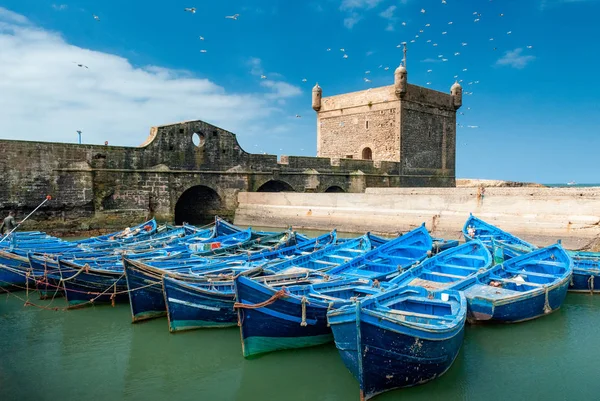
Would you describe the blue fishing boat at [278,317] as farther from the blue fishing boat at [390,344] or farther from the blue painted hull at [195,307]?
the blue painted hull at [195,307]

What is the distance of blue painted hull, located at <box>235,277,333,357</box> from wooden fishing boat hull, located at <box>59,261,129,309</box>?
378 centimetres

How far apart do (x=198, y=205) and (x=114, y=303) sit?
47.5 feet

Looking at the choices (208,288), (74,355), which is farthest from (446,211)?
(74,355)

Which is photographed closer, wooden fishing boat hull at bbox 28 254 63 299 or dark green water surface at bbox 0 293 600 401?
dark green water surface at bbox 0 293 600 401

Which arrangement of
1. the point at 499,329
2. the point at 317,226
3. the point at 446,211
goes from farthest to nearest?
the point at 317,226, the point at 446,211, the point at 499,329

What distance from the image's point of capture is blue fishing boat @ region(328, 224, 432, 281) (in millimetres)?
9008

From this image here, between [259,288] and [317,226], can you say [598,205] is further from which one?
[259,288]

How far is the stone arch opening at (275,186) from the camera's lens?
24.8 meters

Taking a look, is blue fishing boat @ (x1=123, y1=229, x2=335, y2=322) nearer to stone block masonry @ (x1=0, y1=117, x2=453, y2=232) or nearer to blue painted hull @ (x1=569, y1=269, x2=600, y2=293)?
blue painted hull @ (x1=569, y1=269, x2=600, y2=293)

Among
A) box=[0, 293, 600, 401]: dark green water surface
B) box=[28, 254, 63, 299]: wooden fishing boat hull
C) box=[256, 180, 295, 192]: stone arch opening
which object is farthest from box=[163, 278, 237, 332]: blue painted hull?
box=[256, 180, 295, 192]: stone arch opening

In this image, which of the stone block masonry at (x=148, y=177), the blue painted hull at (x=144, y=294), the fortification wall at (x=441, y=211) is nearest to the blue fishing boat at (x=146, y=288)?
the blue painted hull at (x=144, y=294)

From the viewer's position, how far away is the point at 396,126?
28.8m

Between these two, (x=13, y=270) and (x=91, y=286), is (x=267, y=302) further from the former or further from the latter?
(x=13, y=270)

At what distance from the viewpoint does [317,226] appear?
21391 mm
